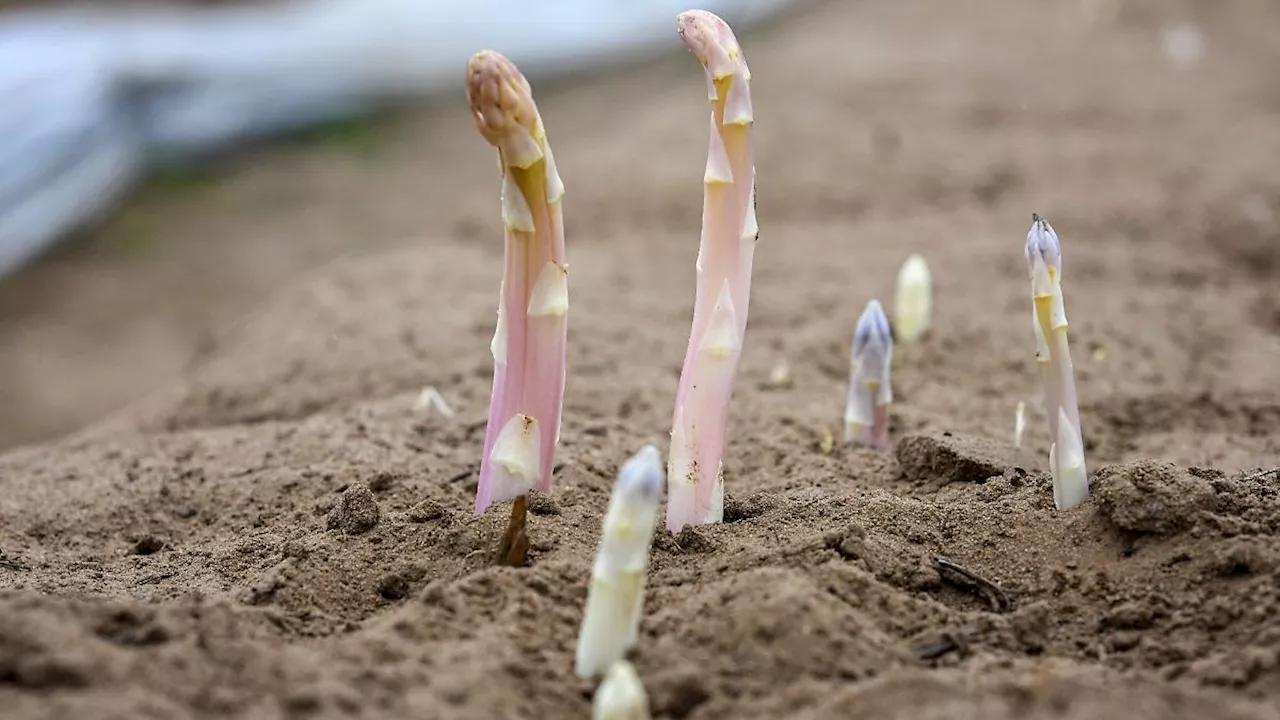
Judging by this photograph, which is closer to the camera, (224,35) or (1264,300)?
(1264,300)

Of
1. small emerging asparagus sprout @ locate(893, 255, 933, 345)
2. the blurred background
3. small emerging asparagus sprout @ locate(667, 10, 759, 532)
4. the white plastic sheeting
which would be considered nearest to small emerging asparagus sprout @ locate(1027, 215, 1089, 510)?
small emerging asparagus sprout @ locate(667, 10, 759, 532)

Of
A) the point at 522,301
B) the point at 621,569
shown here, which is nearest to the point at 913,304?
the point at 522,301

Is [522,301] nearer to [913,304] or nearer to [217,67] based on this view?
[913,304]

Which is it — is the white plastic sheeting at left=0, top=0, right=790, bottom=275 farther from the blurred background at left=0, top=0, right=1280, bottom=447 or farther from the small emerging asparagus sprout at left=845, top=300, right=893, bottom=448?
the small emerging asparagus sprout at left=845, top=300, right=893, bottom=448

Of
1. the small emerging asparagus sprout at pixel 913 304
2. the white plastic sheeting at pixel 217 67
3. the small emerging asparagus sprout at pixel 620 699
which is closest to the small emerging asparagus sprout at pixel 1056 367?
the small emerging asparagus sprout at pixel 620 699

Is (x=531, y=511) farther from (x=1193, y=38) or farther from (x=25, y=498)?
(x=1193, y=38)

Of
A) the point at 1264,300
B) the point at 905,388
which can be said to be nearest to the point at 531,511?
the point at 905,388
